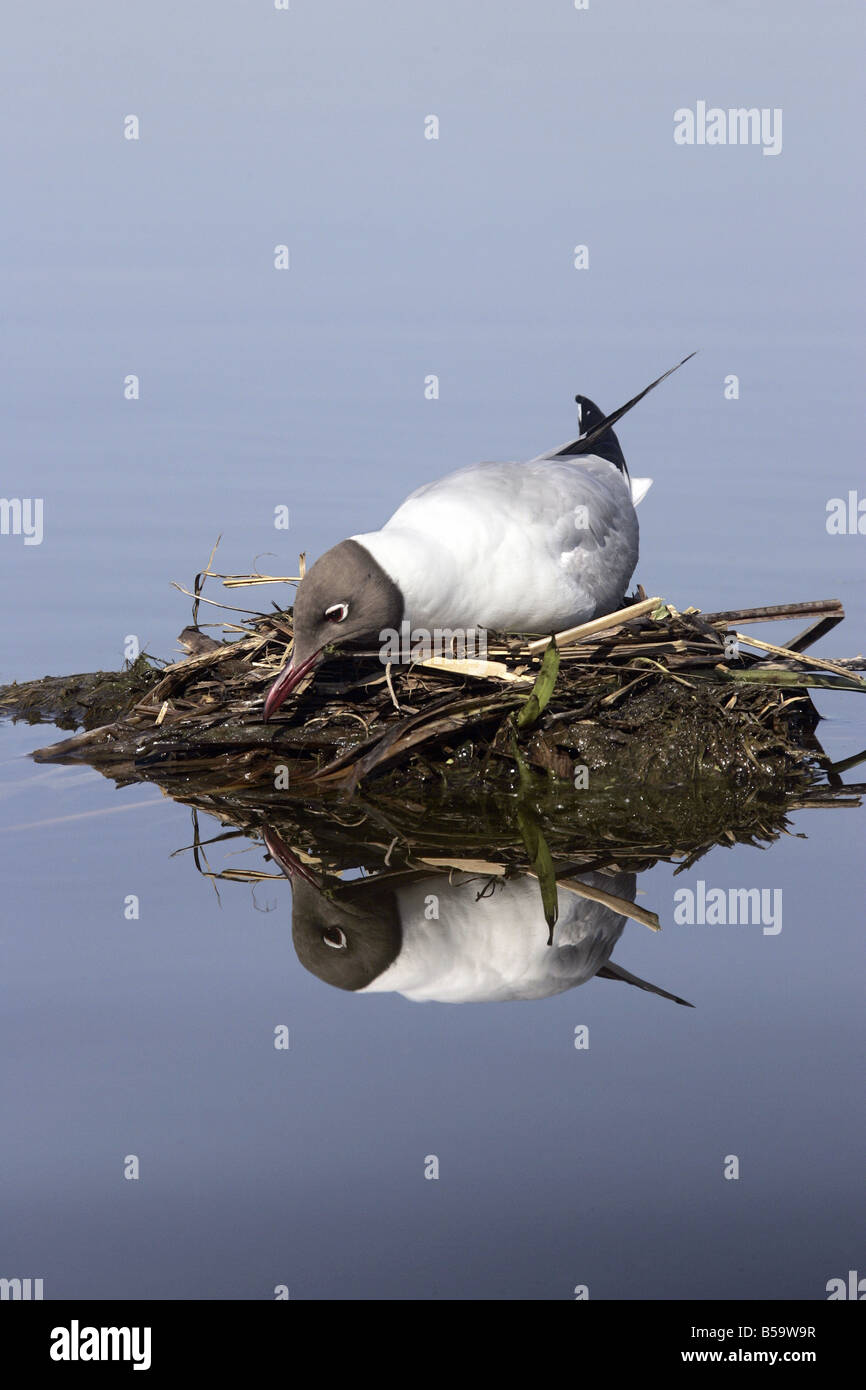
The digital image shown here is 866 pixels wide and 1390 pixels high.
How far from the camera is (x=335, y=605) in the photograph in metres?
8.02

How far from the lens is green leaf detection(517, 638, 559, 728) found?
788 cm

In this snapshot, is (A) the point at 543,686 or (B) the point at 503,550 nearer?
(A) the point at 543,686

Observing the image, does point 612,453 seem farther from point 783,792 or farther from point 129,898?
point 129,898

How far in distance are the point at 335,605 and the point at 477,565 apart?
778 mm

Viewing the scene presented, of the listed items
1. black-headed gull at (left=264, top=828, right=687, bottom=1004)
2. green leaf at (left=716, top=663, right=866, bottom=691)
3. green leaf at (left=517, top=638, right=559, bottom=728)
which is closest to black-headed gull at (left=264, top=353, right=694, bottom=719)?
green leaf at (left=517, top=638, right=559, bottom=728)

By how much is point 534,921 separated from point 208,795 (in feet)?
6.81

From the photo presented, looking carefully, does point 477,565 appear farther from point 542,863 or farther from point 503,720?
point 542,863

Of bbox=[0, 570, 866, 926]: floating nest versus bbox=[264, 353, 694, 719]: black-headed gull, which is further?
bbox=[264, 353, 694, 719]: black-headed gull

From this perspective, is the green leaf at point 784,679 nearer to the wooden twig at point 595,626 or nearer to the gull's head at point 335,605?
the wooden twig at point 595,626

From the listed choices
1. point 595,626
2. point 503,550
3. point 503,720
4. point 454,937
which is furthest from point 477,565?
point 454,937

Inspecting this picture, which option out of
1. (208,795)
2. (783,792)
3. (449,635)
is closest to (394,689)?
(449,635)

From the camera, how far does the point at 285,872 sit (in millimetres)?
7219

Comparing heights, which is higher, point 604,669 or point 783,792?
point 604,669

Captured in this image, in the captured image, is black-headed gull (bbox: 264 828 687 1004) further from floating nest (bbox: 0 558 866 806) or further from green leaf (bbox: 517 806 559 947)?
floating nest (bbox: 0 558 866 806)
